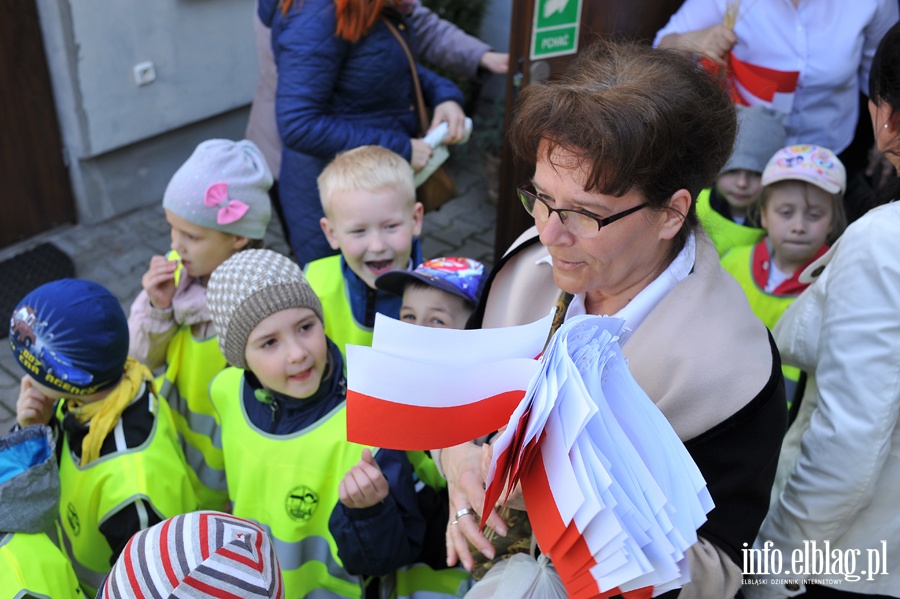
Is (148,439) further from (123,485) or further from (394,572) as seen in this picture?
(394,572)

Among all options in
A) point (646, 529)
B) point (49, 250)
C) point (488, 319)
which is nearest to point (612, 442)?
point (646, 529)

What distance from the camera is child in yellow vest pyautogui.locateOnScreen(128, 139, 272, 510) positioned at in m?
2.86

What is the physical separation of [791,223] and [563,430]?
232cm

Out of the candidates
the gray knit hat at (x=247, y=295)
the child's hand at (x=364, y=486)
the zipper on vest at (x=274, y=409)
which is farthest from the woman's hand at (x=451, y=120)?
the child's hand at (x=364, y=486)

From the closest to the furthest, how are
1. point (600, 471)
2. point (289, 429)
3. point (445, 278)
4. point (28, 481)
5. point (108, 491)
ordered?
point (600, 471), point (28, 481), point (108, 491), point (289, 429), point (445, 278)

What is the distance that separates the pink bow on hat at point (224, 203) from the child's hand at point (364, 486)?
1.33 m

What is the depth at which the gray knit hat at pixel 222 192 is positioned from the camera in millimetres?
2961

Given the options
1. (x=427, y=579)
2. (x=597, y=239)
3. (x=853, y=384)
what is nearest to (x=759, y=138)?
(x=853, y=384)

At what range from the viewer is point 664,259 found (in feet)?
5.63

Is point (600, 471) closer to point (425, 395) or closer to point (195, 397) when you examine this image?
point (425, 395)

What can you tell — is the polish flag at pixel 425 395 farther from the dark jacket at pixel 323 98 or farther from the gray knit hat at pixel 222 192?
the dark jacket at pixel 323 98

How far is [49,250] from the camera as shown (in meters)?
5.50

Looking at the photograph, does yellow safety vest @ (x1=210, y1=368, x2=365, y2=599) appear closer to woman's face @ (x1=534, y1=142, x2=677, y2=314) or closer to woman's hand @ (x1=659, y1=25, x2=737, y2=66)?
woman's face @ (x1=534, y1=142, x2=677, y2=314)

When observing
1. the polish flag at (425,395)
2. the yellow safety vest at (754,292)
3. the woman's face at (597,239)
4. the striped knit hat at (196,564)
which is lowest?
the yellow safety vest at (754,292)
